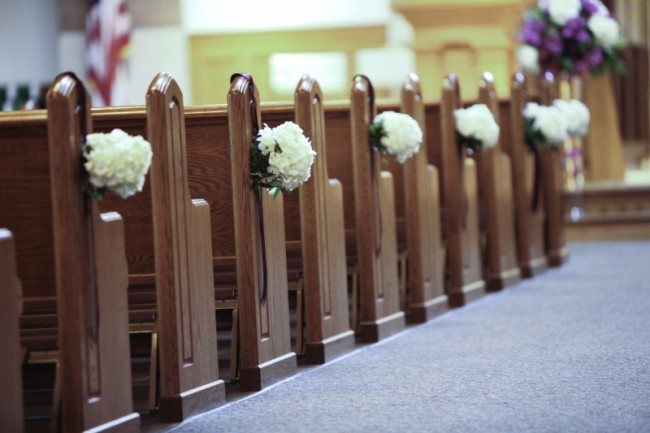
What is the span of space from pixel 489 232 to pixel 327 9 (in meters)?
5.64

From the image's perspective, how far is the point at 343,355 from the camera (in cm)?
453

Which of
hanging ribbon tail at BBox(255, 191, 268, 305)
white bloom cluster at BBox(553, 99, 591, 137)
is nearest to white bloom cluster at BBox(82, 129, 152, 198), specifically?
hanging ribbon tail at BBox(255, 191, 268, 305)

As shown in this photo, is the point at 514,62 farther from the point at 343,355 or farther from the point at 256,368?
the point at 256,368

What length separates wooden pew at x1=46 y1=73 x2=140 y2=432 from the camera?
305 cm

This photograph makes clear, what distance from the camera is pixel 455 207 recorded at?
5820 mm

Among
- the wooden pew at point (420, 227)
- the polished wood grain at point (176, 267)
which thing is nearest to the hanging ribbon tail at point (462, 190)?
the wooden pew at point (420, 227)

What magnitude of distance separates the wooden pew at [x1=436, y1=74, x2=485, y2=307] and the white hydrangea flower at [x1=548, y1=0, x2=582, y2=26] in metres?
1.96

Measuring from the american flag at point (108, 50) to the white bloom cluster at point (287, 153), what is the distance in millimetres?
7186

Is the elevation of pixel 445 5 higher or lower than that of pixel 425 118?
higher

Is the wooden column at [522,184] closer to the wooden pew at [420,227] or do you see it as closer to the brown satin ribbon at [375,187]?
the wooden pew at [420,227]

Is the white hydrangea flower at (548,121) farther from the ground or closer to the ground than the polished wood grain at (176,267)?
farther from the ground

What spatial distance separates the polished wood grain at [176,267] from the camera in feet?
11.5

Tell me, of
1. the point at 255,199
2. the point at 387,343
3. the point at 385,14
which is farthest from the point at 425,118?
the point at 385,14

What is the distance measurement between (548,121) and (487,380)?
3177 mm
